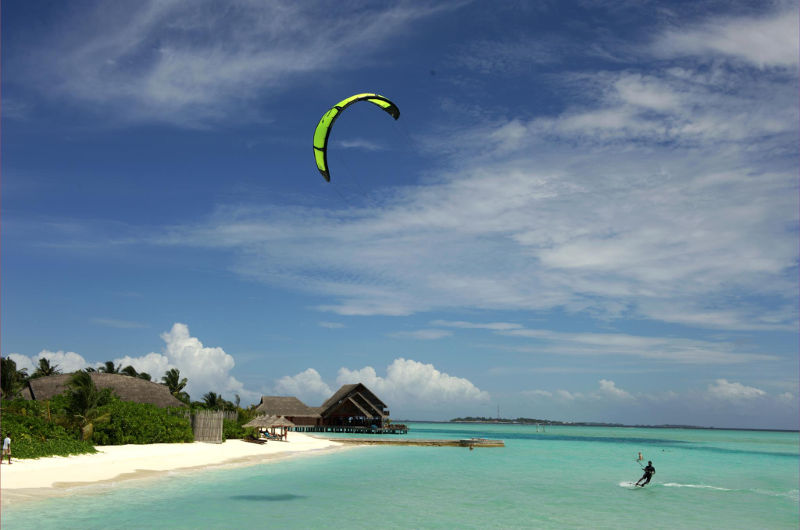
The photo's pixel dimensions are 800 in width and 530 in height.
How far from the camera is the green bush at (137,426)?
29.7 metres

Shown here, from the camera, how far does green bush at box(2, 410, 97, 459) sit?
73.3 ft

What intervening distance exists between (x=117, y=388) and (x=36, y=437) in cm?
1504

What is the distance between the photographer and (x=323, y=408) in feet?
249

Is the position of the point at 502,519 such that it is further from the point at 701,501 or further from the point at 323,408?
the point at 323,408

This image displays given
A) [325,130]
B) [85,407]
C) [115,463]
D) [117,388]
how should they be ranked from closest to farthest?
[325,130]
[115,463]
[85,407]
[117,388]

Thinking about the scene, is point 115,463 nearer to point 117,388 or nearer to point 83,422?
point 83,422

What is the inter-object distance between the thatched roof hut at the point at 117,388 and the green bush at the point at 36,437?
446 inches

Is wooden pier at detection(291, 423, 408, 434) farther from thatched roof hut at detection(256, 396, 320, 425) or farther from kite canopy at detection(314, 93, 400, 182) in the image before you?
kite canopy at detection(314, 93, 400, 182)

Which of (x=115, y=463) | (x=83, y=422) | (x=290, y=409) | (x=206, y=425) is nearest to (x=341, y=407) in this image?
(x=290, y=409)

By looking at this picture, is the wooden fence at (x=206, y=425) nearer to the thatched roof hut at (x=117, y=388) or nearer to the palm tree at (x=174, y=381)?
the thatched roof hut at (x=117, y=388)

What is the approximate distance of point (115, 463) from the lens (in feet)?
78.3

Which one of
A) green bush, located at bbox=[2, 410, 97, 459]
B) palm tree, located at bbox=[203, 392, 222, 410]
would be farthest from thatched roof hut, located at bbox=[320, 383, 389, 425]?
green bush, located at bbox=[2, 410, 97, 459]

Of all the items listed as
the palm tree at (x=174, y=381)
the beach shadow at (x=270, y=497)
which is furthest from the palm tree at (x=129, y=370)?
the beach shadow at (x=270, y=497)

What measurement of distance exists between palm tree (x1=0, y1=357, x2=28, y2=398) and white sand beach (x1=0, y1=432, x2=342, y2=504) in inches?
785
